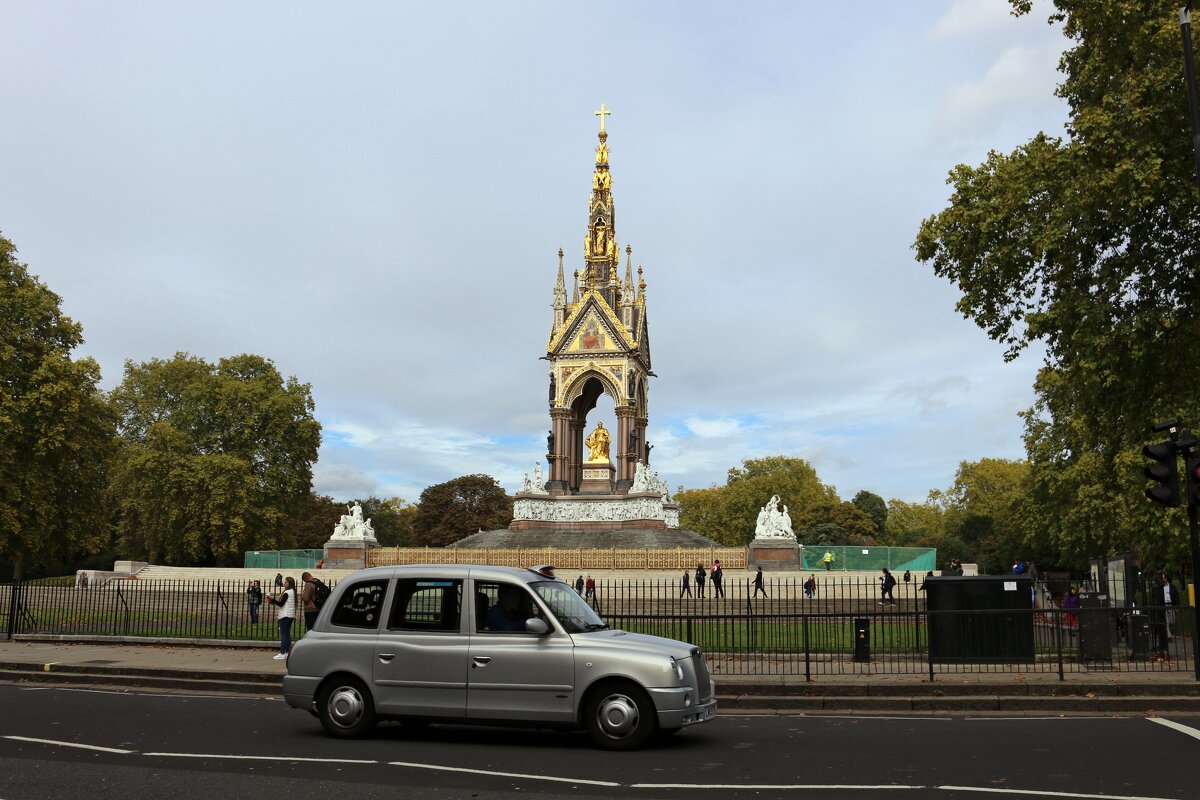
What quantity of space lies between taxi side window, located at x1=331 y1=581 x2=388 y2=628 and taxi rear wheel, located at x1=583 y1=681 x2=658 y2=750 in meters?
2.40

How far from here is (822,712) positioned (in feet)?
43.6

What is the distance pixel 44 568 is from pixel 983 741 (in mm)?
59736

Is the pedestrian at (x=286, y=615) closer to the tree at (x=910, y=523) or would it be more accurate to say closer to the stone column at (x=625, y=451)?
the stone column at (x=625, y=451)

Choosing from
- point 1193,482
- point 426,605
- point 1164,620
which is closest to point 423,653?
point 426,605

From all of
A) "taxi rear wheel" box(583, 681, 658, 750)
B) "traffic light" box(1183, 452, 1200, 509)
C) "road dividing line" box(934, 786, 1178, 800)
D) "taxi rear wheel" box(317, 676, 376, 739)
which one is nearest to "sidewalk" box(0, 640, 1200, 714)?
"traffic light" box(1183, 452, 1200, 509)

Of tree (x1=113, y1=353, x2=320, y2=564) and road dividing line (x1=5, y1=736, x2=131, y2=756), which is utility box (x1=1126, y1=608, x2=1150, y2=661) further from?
tree (x1=113, y1=353, x2=320, y2=564)

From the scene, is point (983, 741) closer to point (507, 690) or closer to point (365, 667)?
point (507, 690)

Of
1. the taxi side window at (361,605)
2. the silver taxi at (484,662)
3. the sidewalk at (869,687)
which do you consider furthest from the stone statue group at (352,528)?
the silver taxi at (484,662)

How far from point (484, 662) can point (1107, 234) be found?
49.0 ft

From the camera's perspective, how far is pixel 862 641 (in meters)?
16.5

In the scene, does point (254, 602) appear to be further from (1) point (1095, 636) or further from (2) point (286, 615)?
(1) point (1095, 636)

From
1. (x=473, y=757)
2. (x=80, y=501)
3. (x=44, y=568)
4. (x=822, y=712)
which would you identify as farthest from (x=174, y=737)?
(x=44, y=568)

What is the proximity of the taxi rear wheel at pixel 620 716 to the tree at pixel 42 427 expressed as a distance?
35.7 metres

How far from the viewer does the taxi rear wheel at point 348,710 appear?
10.3 meters
